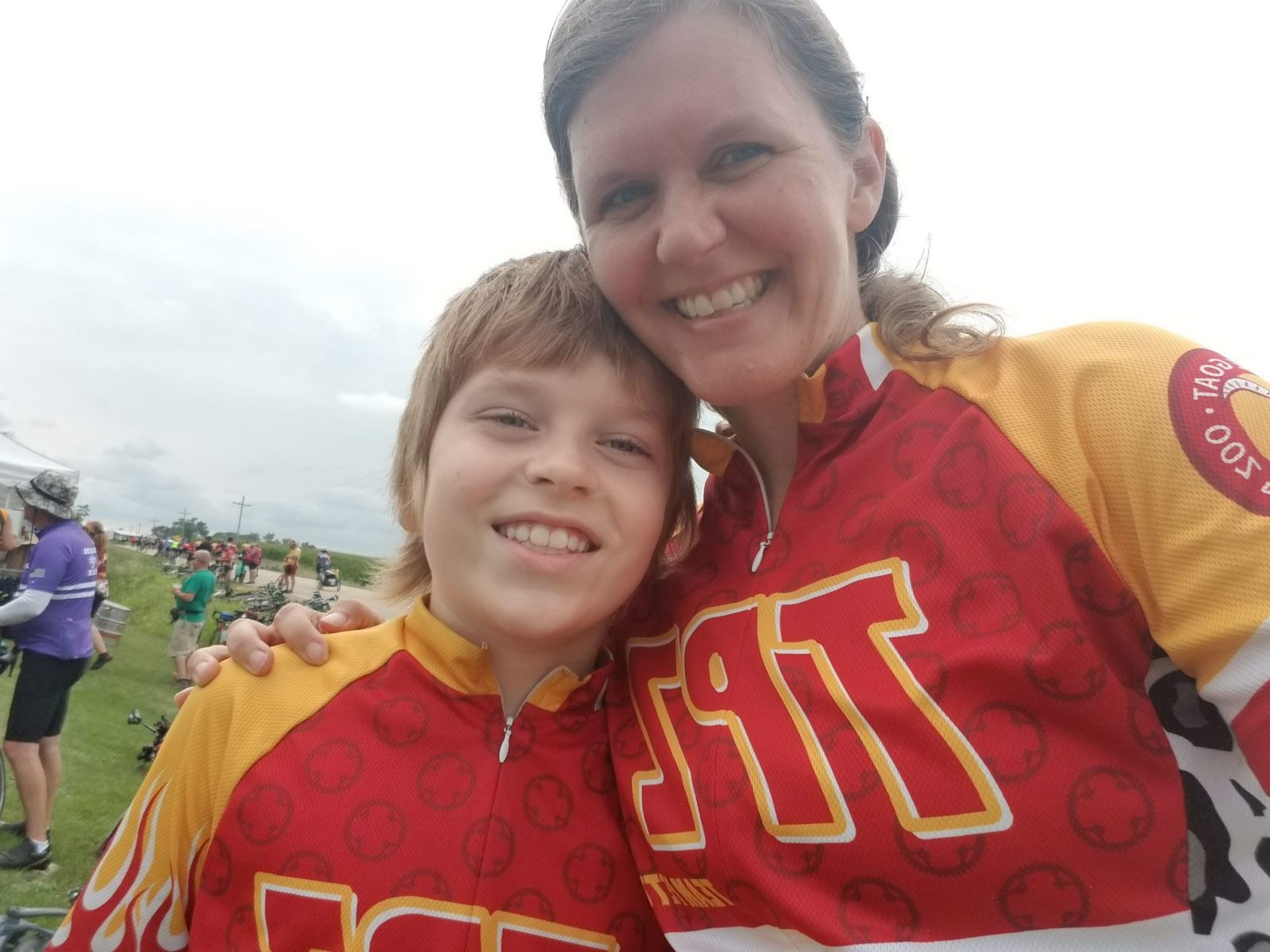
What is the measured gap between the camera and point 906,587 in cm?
116

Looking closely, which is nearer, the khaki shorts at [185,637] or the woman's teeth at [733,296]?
the woman's teeth at [733,296]

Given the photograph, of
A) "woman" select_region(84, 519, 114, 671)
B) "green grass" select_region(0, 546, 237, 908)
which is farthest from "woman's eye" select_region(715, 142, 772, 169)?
"woman" select_region(84, 519, 114, 671)

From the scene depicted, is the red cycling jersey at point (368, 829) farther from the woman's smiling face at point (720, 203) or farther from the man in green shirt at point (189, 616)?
the man in green shirt at point (189, 616)

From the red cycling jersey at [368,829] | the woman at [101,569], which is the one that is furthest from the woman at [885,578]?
the woman at [101,569]

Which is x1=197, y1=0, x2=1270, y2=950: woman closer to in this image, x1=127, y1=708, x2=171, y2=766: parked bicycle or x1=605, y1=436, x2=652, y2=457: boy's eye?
x1=605, y1=436, x2=652, y2=457: boy's eye

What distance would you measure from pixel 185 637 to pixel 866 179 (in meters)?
10.3

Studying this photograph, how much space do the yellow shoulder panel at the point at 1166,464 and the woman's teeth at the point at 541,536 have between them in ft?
2.50

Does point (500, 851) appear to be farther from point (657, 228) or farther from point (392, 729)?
point (657, 228)

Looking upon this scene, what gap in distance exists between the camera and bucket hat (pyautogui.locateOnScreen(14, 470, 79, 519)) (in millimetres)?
5059

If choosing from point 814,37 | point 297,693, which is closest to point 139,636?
point 297,693

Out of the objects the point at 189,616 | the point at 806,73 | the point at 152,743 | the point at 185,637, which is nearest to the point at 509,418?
the point at 806,73

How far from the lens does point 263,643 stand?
1524 millimetres

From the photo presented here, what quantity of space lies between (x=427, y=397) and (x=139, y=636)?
1414 cm

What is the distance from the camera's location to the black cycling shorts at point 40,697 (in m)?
4.57
